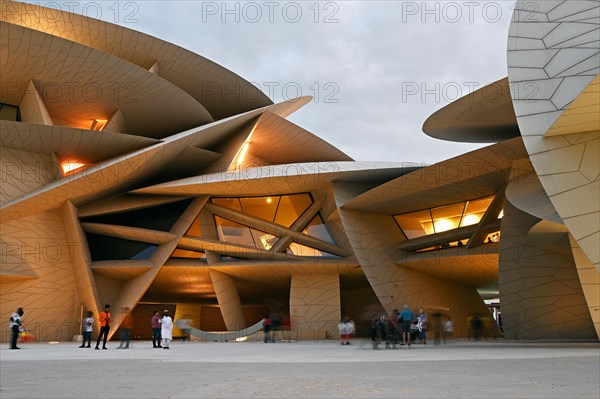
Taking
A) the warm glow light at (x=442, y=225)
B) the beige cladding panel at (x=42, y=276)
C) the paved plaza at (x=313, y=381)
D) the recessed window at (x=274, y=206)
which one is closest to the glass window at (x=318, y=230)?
the recessed window at (x=274, y=206)

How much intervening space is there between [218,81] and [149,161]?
35.3ft

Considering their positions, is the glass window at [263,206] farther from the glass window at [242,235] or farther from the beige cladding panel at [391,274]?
the beige cladding panel at [391,274]

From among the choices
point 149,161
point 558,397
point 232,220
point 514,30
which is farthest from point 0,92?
point 558,397

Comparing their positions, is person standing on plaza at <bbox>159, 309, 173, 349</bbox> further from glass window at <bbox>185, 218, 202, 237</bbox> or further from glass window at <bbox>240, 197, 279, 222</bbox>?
glass window at <bbox>240, 197, 279, 222</bbox>

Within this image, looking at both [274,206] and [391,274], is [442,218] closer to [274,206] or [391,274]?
[391,274]

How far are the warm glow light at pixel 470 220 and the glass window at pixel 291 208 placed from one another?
7510 millimetres

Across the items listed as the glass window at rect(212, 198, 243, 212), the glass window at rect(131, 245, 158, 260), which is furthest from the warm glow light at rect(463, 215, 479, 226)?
the glass window at rect(131, 245, 158, 260)

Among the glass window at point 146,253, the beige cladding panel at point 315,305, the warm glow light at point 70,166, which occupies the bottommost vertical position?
the beige cladding panel at point 315,305

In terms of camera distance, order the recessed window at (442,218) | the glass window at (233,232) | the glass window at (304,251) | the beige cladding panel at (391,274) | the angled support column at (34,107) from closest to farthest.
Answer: the recessed window at (442,218) < the angled support column at (34,107) < the beige cladding panel at (391,274) < the glass window at (304,251) < the glass window at (233,232)

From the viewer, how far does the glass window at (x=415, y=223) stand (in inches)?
1113

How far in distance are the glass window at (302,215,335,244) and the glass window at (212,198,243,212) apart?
3.49m

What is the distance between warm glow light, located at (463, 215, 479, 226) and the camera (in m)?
26.3

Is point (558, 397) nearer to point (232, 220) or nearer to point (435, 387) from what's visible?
point (435, 387)

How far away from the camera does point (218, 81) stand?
35219 millimetres
